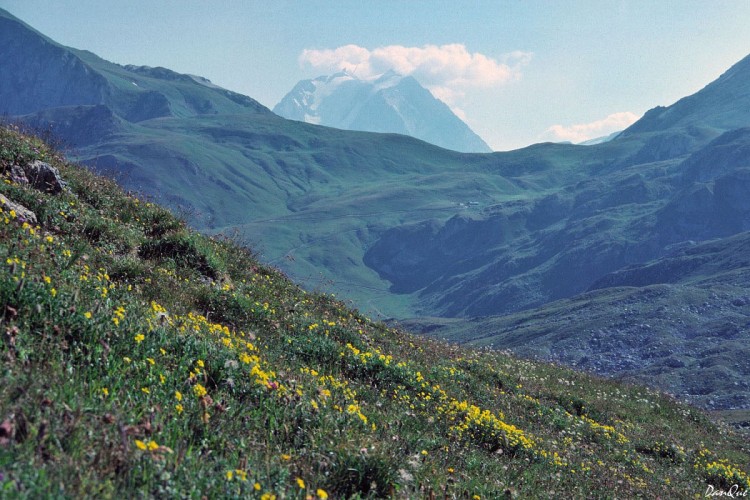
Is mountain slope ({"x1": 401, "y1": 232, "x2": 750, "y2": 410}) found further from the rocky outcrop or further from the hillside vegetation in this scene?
the rocky outcrop

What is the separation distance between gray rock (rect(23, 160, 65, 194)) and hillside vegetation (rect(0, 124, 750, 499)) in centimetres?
34

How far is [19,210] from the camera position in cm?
997

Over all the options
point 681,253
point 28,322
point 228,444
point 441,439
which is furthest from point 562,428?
point 681,253

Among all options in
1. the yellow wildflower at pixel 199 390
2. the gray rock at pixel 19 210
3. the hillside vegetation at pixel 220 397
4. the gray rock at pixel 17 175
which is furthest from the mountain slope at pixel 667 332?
the yellow wildflower at pixel 199 390

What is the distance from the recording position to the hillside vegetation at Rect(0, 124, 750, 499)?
13.6ft

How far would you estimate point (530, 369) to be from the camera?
20.3 metres

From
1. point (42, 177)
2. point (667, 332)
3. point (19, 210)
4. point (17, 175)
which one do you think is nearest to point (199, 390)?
point (19, 210)

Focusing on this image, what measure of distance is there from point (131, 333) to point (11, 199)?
5.92 metres

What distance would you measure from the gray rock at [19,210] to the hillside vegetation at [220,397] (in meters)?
0.11

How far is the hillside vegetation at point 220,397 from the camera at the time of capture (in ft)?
13.6

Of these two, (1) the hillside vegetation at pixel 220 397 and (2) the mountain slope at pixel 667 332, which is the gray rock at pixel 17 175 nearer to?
(1) the hillside vegetation at pixel 220 397

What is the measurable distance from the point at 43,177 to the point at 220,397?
9064 mm

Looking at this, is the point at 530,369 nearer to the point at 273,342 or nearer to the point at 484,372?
the point at 484,372

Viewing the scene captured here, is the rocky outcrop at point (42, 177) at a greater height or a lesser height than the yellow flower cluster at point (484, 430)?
greater
